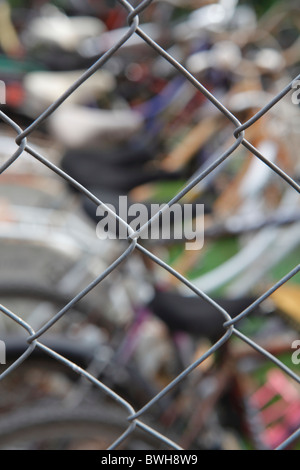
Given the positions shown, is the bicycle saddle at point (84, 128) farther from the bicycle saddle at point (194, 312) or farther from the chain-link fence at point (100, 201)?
the chain-link fence at point (100, 201)

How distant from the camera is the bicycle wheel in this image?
42.4 inches

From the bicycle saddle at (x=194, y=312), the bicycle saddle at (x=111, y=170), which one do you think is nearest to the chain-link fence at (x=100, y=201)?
the bicycle saddle at (x=194, y=312)

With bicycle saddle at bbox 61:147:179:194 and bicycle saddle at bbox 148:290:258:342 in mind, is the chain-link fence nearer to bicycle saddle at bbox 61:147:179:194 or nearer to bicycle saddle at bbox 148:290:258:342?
bicycle saddle at bbox 148:290:258:342

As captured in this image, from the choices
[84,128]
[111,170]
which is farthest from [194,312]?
[84,128]

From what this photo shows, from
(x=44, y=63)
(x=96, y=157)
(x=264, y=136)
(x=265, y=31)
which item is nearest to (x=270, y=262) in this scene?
(x=264, y=136)

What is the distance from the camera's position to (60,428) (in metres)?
1.11

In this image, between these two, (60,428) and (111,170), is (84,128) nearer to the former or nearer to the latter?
(111,170)

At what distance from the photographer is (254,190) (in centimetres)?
182

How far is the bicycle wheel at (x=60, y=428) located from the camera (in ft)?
3.53

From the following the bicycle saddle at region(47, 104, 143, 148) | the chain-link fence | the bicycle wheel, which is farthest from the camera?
the bicycle saddle at region(47, 104, 143, 148)

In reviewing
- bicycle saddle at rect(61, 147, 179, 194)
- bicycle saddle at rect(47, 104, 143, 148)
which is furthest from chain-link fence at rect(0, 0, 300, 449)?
A: bicycle saddle at rect(47, 104, 143, 148)

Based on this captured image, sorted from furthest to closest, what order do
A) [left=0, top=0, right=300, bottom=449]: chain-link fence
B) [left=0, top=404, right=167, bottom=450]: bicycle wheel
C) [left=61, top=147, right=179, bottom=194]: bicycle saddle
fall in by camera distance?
[left=61, top=147, right=179, bottom=194]: bicycle saddle < [left=0, top=404, right=167, bottom=450]: bicycle wheel < [left=0, top=0, right=300, bottom=449]: chain-link fence

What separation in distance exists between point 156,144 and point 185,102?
1.05ft

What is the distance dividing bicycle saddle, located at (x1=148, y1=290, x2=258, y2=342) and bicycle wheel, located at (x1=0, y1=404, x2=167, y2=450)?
222 mm
